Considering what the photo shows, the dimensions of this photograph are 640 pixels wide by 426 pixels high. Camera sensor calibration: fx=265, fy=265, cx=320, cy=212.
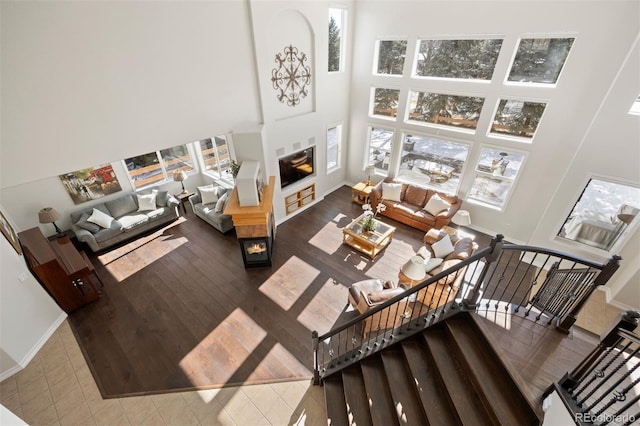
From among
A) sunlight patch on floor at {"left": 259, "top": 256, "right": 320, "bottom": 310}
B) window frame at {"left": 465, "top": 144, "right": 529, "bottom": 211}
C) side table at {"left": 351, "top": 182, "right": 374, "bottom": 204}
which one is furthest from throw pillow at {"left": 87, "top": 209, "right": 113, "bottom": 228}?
window frame at {"left": 465, "top": 144, "right": 529, "bottom": 211}

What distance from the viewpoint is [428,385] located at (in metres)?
2.97

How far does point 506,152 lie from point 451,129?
4.43 ft

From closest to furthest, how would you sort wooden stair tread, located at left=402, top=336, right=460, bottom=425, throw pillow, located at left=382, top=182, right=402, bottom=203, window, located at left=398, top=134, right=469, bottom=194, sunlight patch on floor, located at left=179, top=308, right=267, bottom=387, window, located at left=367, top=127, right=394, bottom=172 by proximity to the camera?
wooden stair tread, located at left=402, top=336, right=460, bottom=425 → sunlight patch on floor, located at left=179, top=308, right=267, bottom=387 → window, located at left=398, top=134, right=469, bottom=194 → throw pillow, located at left=382, top=182, right=402, bottom=203 → window, located at left=367, top=127, right=394, bottom=172

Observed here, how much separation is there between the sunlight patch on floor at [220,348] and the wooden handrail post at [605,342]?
3962 mm

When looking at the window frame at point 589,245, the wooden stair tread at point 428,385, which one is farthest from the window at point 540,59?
the wooden stair tread at point 428,385

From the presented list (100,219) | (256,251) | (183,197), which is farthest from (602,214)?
(100,219)

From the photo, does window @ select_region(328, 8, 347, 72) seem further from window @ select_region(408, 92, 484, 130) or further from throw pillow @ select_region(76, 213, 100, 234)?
throw pillow @ select_region(76, 213, 100, 234)

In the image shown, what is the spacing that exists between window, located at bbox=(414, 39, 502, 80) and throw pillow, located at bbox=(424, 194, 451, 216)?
9.62ft

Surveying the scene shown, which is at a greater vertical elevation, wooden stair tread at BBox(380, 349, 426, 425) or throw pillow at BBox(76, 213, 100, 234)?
wooden stair tread at BBox(380, 349, 426, 425)

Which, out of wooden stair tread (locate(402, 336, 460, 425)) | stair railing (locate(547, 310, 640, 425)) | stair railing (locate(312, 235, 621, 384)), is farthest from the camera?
stair railing (locate(312, 235, 621, 384))

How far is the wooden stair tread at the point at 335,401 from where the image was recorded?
345 centimetres

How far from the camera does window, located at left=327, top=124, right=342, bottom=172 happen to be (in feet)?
27.3

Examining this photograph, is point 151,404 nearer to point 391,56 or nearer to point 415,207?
point 415,207

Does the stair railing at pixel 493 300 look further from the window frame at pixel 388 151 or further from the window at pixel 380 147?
the window at pixel 380 147
